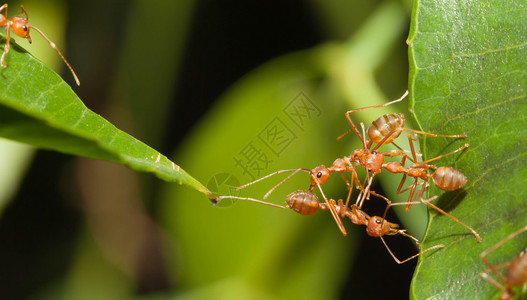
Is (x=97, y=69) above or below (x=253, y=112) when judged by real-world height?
above

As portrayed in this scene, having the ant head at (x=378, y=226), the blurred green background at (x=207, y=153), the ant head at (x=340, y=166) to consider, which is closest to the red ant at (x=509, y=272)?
the ant head at (x=378, y=226)

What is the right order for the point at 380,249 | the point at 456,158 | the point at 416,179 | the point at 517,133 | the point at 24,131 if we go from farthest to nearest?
the point at 380,249 → the point at 416,179 → the point at 456,158 → the point at 517,133 → the point at 24,131

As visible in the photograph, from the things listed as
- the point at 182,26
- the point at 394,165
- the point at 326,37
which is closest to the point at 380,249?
the point at 394,165

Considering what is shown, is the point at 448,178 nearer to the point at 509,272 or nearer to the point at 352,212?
the point at 509,272

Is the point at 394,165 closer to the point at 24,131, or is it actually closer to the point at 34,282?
the point at 24,131

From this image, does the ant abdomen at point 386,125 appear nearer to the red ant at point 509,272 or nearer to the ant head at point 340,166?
the ant head at point 340,166

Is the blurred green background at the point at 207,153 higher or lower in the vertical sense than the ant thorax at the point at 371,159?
higher
